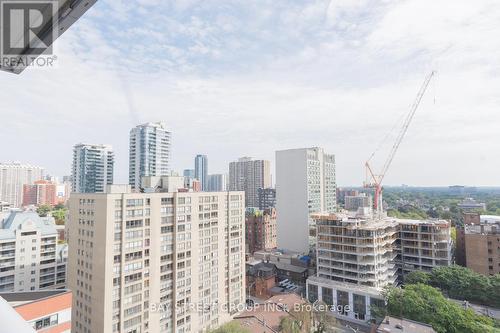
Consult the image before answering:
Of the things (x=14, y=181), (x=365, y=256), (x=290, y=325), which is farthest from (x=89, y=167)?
(x=365, y=256)

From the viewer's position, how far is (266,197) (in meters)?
52.4

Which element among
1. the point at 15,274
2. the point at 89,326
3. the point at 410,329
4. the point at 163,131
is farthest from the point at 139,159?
the point at 410,329

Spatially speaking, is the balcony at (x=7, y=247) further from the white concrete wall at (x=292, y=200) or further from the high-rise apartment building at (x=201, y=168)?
the high-rise apartment building at (x=201, y=168)

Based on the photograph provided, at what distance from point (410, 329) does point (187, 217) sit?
13.0 m

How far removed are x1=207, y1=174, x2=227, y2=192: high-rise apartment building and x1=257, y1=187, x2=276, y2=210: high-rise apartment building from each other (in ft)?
56.6

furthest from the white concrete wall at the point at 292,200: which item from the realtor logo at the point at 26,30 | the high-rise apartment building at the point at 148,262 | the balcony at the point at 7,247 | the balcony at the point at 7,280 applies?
the realtor logo at the point at 26,30

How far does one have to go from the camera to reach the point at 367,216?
26.2 meters

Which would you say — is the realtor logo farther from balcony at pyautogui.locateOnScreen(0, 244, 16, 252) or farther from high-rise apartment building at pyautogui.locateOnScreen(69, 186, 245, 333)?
balcony at pyautogui.locateOnScreen(0, 244, 16, 252)

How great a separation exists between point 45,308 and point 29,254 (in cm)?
1486

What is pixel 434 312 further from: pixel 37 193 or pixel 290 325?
pixel 37 193

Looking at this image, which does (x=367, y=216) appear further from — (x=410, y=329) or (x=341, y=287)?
(x=410, y=329)

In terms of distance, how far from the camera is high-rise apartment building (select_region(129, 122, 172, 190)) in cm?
4459

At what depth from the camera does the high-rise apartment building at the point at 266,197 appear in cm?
5178

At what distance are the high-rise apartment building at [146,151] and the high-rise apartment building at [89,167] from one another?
24.3 feet
